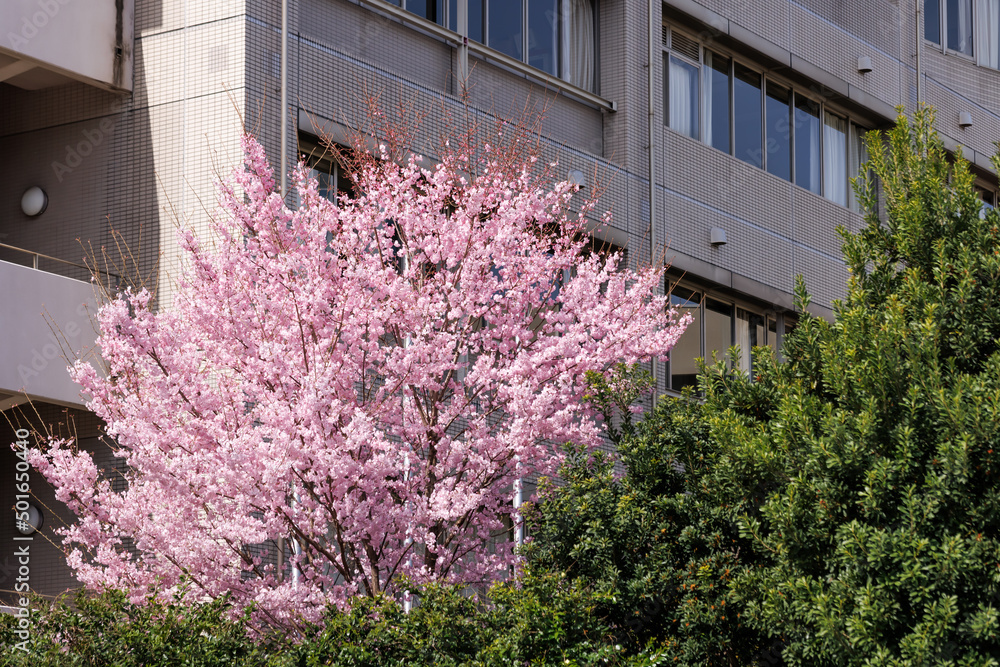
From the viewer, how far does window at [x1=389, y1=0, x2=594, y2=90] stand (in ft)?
60.8

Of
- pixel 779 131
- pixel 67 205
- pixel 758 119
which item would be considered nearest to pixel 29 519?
pixel 67 205

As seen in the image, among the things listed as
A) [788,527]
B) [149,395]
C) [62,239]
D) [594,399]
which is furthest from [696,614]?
[62,239]

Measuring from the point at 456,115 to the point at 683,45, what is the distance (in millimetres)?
6211

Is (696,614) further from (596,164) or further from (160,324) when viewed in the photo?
(596,164)

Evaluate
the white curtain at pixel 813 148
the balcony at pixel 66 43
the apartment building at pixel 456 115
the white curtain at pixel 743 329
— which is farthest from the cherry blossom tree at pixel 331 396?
the white curtain at pixel 813 148

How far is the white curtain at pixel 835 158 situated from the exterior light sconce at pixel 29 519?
→ 14.5 m

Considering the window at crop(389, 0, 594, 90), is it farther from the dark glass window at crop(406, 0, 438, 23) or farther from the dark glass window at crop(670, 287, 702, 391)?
the dark glass window at crop(670, 287, 702, 391)

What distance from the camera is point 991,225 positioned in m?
10.9

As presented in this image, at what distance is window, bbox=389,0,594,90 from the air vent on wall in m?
1.75

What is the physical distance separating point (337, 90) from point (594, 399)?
527 cm

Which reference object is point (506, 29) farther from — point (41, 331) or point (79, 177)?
point (41, 331)

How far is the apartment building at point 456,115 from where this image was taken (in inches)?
611

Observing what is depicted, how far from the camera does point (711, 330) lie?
22453 millimetres

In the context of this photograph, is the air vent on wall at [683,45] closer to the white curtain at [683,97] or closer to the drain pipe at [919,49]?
the white curtain at [683,97]
